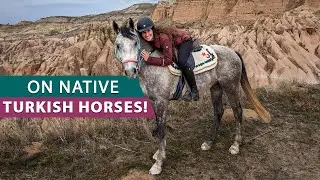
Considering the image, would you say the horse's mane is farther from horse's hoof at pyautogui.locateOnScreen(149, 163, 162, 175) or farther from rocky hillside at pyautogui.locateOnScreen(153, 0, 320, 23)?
rocky hillside at pyautogui.locateOnScreen(153, 0, 320, 23)

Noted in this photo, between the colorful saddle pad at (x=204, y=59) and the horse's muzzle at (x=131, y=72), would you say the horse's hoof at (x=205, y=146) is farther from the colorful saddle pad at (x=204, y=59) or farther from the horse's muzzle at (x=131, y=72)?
the horse's muzzle at (x=131, y=72)

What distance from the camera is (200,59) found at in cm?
699

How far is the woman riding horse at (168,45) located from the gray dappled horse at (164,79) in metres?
0.15

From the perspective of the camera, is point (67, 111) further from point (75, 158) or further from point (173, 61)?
point (173, 61)

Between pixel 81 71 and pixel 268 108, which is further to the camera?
pixel 81 71

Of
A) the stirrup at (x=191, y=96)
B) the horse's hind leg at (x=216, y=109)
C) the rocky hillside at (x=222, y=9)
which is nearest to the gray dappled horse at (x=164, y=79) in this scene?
the horse's hind leg at (x=216, y=109)

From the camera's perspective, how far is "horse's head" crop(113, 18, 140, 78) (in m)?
5.87

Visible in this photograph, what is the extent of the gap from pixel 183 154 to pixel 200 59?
1.87 metres

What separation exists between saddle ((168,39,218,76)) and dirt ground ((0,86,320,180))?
1.71 meters

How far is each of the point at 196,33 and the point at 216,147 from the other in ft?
183

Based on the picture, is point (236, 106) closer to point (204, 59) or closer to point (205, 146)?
point (205, 146)

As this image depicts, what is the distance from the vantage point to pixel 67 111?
11.4 metres

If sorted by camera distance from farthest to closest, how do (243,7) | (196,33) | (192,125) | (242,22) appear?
(243,7)
(242,22)
(196,33)
(192,125)

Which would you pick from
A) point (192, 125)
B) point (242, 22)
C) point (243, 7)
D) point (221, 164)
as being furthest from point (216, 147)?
point (243, 7)
